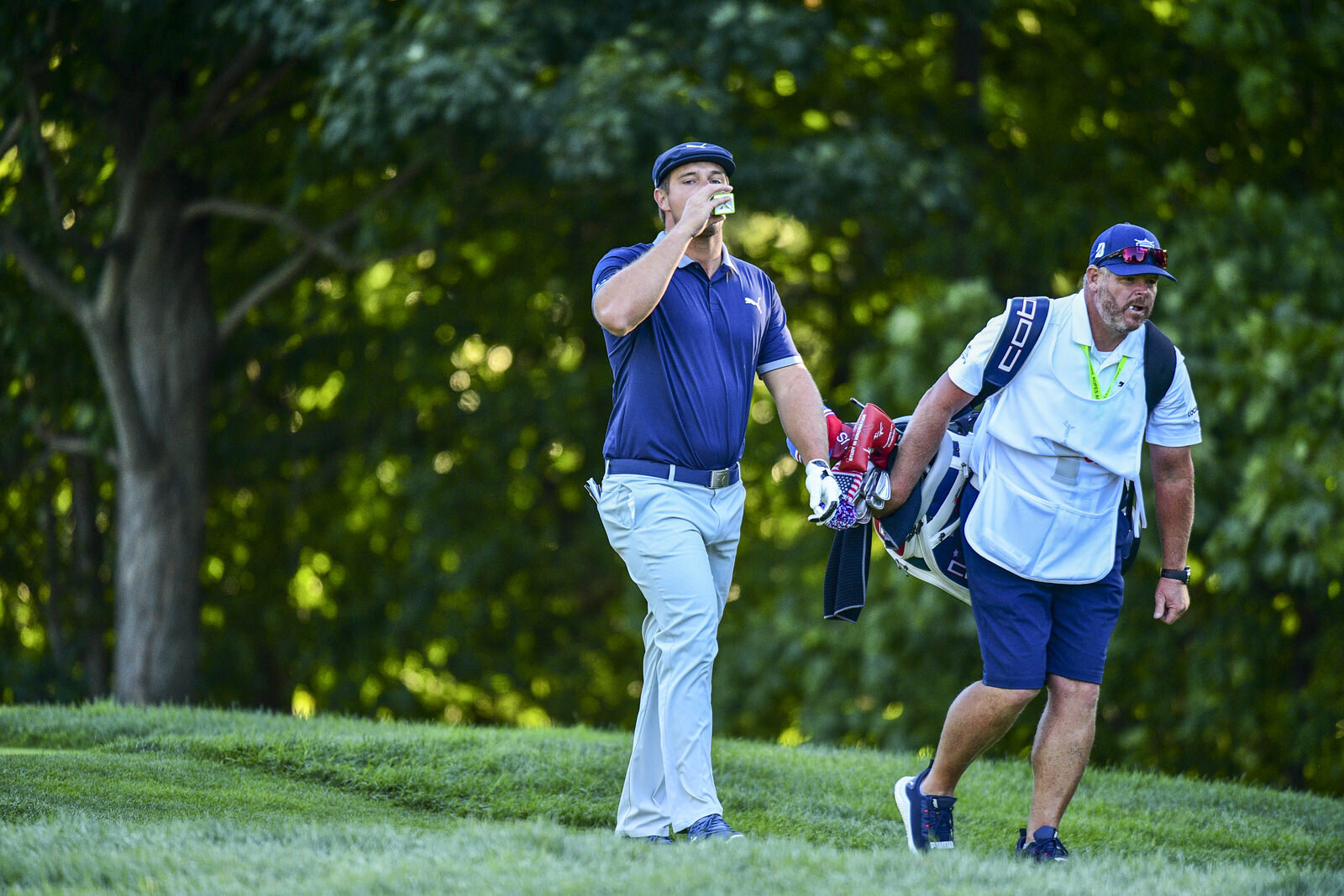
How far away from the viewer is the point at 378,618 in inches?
637

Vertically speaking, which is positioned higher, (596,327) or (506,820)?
(596,327)

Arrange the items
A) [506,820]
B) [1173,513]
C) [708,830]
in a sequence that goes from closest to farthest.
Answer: [708,830]
[1173,513]
[506,820]

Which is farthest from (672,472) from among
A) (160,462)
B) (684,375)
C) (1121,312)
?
(160,462)

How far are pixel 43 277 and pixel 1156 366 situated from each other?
413 inches

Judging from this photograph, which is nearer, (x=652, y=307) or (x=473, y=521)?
(x=652, y=307)

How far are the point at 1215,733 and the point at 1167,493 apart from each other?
25.1ft

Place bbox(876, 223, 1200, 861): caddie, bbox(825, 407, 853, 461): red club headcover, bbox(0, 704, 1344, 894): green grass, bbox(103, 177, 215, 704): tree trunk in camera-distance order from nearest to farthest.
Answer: bbox(0, 704, 1344, 894): green grass < bbox(876, 223, 1200, 861): caddie < bbox(825, 407, 853, 461): red club headcover < bbox(103, 177, 215, 704): tree trunk

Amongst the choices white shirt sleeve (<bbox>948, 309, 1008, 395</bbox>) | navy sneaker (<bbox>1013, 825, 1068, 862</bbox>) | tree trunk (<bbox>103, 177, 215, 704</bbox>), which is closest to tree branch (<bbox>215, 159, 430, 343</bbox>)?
tree trunk (<bbox>103, 177, 215, 704</bbox>)

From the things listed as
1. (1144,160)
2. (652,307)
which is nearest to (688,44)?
(1144,160)

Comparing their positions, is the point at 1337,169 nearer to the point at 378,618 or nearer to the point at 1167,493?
the point at 1167,493

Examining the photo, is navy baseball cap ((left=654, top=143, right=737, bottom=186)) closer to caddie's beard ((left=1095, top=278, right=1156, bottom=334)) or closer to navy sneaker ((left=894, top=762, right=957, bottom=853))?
caddie's beard ((left=1095, top=278, right=1156, bottom=334))

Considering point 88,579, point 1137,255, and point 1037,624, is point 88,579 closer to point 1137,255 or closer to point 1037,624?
point 1037,624

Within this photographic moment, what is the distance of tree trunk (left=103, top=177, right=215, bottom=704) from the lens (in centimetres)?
1293

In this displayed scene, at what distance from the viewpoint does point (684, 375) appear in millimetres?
4797
